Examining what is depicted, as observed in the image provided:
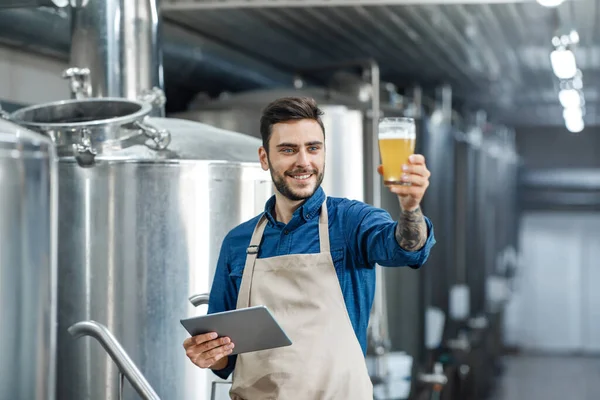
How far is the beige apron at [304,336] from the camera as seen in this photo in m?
1.83

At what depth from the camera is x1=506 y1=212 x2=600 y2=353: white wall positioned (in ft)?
40.7

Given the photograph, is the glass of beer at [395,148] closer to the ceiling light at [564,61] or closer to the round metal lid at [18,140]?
the round metal lid at [18,140]

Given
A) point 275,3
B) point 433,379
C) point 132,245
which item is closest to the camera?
point 132,245

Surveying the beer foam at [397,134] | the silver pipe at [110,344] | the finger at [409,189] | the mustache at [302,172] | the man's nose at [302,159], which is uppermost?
the beer foam at [397,134]

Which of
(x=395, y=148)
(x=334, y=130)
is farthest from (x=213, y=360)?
(x=334, y=130)

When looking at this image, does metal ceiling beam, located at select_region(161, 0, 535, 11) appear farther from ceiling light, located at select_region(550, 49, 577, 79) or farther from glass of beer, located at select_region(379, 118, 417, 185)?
glass of beer, located at select_region(379, 118, 417, 185)

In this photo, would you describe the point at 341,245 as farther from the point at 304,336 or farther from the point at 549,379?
the point at 549,379

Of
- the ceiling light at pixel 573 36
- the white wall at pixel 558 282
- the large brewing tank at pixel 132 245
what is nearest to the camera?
the large brewing tank at pixel 132 245

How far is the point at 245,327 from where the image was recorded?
1744 mm

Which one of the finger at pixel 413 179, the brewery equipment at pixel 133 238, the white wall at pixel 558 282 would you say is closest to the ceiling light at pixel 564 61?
the brewery equipment at pixel 133 238

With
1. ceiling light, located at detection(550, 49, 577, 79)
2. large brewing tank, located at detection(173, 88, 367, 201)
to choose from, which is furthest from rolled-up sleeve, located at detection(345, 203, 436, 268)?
ceiling light, located at detection(550, 49, 577, 79)

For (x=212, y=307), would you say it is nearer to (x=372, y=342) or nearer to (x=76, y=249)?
(x=76, y=249)

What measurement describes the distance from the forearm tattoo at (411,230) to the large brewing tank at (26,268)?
2.60 ft

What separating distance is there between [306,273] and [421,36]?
179 inches
